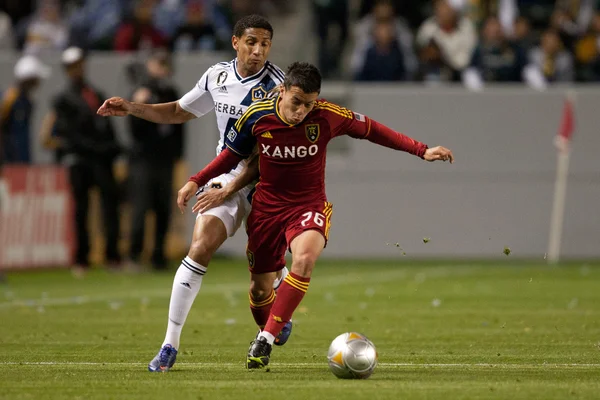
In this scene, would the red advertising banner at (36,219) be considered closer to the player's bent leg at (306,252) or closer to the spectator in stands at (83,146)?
the spectator in stands at (83,146)

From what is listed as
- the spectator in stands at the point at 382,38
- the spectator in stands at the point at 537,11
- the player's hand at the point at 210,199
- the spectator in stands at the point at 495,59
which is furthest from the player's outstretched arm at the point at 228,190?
the spectator in stands at the point at 537,11

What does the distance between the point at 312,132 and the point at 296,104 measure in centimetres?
34

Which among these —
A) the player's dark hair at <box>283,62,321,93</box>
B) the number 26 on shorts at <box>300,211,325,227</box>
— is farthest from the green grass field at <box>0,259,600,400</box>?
the player's dark hair at <box>283,62,321,93</box>

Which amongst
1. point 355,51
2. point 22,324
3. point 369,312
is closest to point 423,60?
point 355,51

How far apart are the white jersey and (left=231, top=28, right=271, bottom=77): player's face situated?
13 cm

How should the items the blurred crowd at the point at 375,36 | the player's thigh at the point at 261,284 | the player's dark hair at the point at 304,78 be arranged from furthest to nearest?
the blurred crowd at the point at 375,36
the player's thigh at the point at 261,284
the player's dark hair at the point at 304,78

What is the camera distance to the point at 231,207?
898 cm

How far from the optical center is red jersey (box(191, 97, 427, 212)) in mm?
8664

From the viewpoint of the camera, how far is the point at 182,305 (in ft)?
28.2

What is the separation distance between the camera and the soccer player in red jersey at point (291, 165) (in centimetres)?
838

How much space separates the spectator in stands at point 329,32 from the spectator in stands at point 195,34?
2.12 meters

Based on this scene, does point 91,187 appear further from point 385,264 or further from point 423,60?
point 423,60

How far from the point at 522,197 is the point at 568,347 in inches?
481

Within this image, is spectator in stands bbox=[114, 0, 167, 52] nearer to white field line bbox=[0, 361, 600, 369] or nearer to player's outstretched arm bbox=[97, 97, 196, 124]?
player's outstretched arm bbox=[97, 97, 196, 124]
